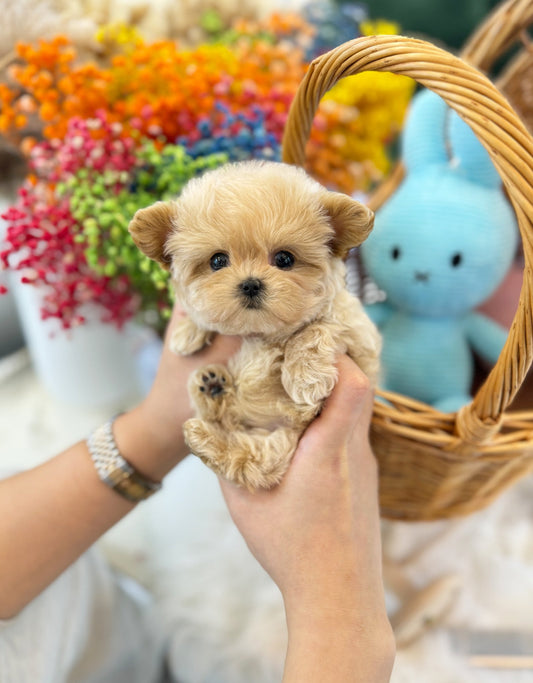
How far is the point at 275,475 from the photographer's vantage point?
0.47 m

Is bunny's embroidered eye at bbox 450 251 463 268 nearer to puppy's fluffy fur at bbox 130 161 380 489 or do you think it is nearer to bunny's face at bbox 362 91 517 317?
bunny's face at bbox 362 91 517 317

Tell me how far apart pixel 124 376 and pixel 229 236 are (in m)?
0.75

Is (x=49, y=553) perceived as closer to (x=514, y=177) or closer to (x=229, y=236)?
(x=229, y=236)

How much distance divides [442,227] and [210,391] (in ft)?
1.42

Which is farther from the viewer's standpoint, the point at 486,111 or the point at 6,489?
the point at 6,489

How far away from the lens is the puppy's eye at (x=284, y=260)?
43 centimetres

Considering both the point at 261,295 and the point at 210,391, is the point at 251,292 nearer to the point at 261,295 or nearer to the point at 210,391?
the point at 261,295

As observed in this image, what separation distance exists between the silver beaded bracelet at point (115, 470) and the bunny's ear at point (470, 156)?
59cm

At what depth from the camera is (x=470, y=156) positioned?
0.74m

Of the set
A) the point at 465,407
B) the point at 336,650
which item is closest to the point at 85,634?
the point at 336,650

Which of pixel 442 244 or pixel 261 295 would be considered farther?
pixel 442 244

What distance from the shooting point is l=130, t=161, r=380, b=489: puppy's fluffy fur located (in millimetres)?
420

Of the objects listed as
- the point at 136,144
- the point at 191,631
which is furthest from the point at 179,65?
the point at 191,631

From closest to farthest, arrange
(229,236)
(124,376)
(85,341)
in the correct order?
(229,236)
(85,341)
(124,376)
